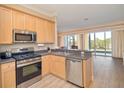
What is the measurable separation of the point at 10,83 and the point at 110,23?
18.9ft

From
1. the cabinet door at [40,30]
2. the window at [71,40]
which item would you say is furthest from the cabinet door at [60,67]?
the window at [71,40]

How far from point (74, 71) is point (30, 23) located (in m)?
2.12

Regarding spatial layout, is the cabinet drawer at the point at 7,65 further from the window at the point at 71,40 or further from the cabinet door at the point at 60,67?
the window at the point at 71,40

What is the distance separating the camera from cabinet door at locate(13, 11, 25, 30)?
2.83 m

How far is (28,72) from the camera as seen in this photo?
2785 millimetres

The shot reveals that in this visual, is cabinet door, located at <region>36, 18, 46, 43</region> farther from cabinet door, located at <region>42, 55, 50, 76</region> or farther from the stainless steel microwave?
cabinet door, located at <region>42, 55, 50, 76</region>

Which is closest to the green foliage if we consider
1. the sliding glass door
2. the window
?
the sliding glass door

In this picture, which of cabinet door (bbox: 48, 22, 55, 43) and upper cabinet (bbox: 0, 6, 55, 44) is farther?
cabinet door (bbox: 48, 22, 55, 43)

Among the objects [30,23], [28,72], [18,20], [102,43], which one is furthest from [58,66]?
[102,43]

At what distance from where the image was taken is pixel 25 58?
270cm

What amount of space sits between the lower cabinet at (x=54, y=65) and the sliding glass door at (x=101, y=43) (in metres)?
6.23

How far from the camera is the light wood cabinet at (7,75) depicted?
7.13 feet

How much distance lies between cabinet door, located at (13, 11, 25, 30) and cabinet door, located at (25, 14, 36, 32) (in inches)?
4.8
